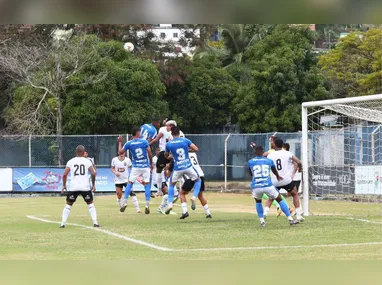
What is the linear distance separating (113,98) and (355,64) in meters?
20.5

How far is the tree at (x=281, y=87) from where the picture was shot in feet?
149

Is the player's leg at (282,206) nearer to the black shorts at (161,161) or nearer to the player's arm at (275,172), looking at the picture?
the player's arm at (275,172)

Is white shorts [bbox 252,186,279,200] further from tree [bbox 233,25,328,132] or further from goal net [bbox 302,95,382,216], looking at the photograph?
tree [bbox 233,25,328,132]

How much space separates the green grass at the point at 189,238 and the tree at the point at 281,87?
26447 millimetres

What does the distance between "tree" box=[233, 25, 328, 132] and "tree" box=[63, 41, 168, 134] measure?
718cm

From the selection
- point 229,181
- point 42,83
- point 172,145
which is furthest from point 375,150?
point 42,83

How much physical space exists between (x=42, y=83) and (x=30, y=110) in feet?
6.74

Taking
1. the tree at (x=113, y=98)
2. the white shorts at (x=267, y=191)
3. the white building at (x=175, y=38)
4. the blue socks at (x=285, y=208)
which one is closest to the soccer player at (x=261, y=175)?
the white shorts at (x=267, y=191)

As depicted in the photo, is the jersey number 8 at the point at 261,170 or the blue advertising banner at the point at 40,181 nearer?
the jersey number 8 at the point at 261,170

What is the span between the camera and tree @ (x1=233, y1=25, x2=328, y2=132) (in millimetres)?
45281

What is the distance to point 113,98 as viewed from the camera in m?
41.0

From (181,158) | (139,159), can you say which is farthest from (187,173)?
(139,159)

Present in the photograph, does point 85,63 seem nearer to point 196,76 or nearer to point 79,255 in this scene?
point 196,76

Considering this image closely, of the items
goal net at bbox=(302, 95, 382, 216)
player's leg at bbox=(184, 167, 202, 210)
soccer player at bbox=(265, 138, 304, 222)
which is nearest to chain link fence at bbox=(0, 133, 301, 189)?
goal net at bbox=(302, 95, 382, 216)
